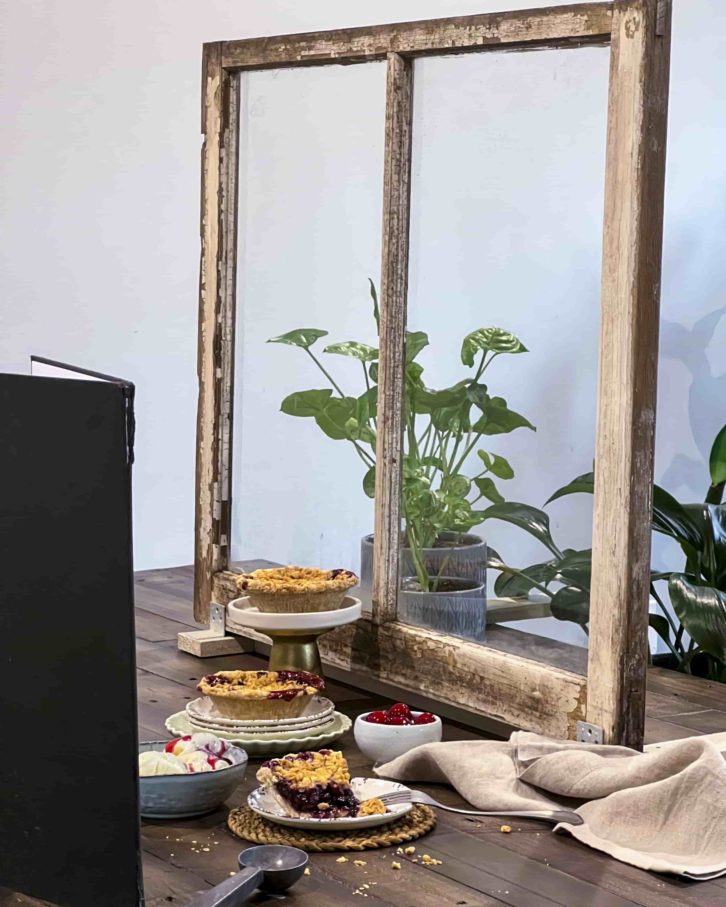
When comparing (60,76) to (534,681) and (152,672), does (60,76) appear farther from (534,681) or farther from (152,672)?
(534,681)

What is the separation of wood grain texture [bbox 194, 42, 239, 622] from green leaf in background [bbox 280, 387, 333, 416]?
138 millimetres

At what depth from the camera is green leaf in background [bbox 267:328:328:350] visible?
189 cm

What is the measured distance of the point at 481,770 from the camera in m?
1.42

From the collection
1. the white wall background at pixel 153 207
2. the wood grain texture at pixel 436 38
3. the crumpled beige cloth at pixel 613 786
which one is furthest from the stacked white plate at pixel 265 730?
the white wall background at pixel 153 207

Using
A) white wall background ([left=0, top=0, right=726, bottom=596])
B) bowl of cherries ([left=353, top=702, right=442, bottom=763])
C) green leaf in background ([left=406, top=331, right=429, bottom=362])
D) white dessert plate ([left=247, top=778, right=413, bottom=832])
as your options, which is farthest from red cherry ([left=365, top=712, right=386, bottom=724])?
white wall background ([left=0, top=0, right=726, bottom=596])

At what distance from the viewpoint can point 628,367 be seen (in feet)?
4.71

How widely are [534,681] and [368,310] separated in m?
0.52

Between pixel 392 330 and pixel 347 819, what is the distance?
26.2 inches

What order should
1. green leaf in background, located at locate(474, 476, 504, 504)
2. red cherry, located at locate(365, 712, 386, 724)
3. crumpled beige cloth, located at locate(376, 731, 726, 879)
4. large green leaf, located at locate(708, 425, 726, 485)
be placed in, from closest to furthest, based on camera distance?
crumpled beige cloth, located at locate(376, 731, 726, 879)
red cherry, located at locate(365, 712, 386, 724)
green leaf in background, located at locate(474, 476, 504, 504)
large green leaf, located at locate(708, 425, 726, 485)

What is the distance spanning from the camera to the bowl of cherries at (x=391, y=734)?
1.50 m

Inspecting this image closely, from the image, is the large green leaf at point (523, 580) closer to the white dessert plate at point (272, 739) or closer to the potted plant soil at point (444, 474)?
the potted plant soil at point (444, 474)

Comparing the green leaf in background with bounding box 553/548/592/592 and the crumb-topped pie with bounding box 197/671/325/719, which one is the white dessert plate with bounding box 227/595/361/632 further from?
the green leaf in background with bounding box 553/548/592/592

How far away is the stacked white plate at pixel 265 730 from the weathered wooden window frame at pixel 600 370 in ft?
0.56

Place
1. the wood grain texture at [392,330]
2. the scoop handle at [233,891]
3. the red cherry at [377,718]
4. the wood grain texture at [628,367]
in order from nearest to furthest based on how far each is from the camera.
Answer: the scoop handle at [233,891] → the wood grain texture at [628,367] → the red cherry at [377,718] → the wood grain texture at [392,330]
